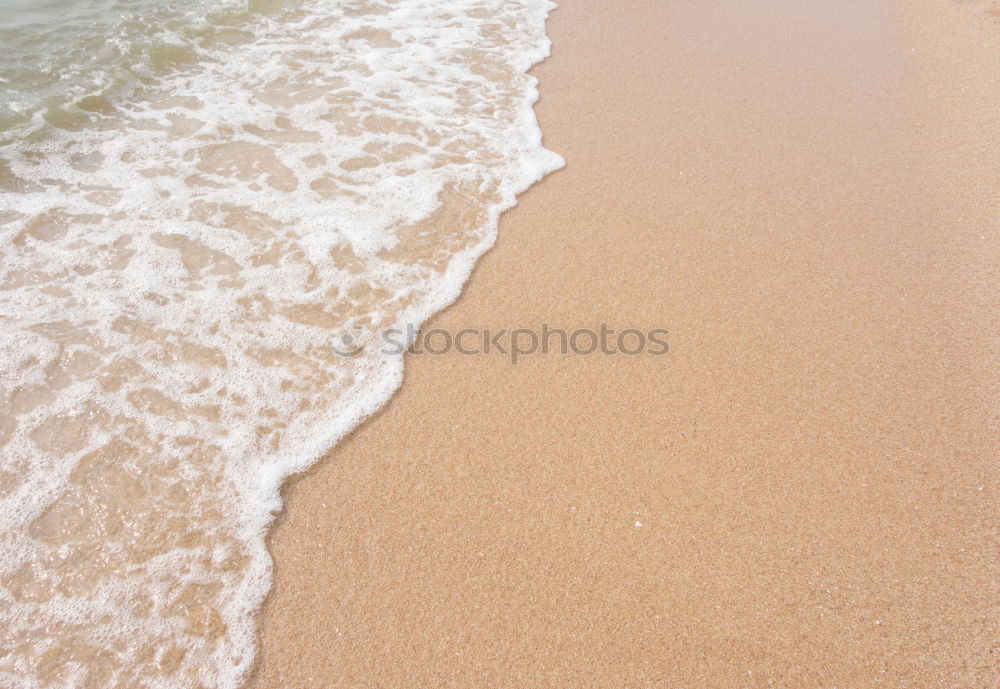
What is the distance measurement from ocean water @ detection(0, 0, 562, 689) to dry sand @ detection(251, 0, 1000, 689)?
0.27m

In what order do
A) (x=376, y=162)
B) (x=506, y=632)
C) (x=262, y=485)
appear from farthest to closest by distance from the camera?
1. (x=376, y=162)
2. (x=262, y=485)
3. (x=506, y=632)

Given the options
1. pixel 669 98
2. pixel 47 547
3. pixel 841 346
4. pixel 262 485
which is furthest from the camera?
pixel 669 98

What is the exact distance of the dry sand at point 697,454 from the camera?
2.04 meters

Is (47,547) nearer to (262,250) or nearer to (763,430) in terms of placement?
(262,250)

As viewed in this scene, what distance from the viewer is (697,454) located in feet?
8.29

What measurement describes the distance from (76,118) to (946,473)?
526 centimetres

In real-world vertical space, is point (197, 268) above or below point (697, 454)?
above

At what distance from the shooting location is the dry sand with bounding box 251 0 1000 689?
204 cm

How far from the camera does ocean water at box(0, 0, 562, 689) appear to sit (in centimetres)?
213

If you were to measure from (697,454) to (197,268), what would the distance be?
2554 mm

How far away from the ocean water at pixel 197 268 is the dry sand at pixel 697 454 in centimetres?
27

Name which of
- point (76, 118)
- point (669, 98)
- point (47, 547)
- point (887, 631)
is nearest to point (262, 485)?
point (47, 547)

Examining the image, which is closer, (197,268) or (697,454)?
(697,454)

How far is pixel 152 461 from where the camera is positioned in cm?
244
